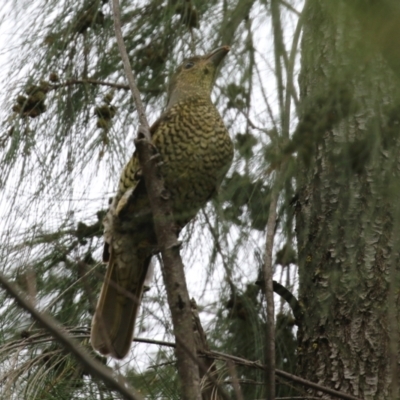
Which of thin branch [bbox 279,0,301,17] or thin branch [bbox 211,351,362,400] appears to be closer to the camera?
thin branch [bbox 279,0,301,17]

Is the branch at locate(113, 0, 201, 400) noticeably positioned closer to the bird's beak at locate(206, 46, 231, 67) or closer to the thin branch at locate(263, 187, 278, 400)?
the thin branch at locate(263, 187, 278, 400)

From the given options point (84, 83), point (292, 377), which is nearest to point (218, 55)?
point (84, 83)

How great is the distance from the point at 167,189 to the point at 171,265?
93 cm

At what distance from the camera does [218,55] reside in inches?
128

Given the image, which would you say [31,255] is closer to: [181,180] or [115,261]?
[115,261]

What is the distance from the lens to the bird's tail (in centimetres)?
328

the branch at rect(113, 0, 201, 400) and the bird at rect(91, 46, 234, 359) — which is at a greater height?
the bird at rect(91, 46, 234, 359)

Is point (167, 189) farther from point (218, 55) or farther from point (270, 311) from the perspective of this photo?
point (270, 311)

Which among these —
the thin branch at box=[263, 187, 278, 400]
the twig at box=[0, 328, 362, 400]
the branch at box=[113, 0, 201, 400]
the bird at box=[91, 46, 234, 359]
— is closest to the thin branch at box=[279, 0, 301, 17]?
the thin branch at box=[263, 187, 278, 400]

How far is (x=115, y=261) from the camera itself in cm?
343

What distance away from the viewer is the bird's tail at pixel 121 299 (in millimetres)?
3279

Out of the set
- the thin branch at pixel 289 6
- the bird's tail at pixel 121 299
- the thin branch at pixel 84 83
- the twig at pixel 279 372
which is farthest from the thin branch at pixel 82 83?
the thin branch at pixel 289 6

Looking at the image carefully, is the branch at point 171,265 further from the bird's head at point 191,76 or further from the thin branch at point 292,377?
the bird's head at point 191,76

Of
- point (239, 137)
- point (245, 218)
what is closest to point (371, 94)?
point (245, 218)
